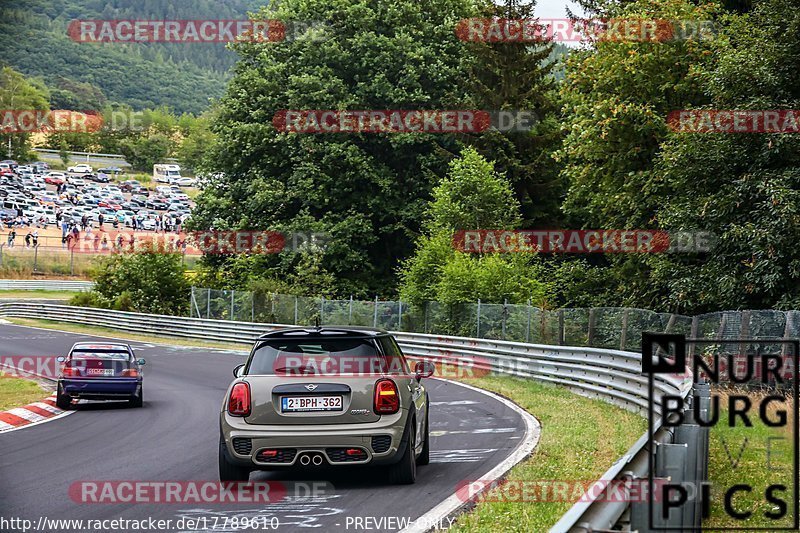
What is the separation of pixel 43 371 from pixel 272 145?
2454cm

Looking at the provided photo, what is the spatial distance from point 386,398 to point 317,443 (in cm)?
79

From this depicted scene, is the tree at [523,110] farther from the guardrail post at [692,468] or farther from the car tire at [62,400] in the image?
the guardrail post at [692,468]

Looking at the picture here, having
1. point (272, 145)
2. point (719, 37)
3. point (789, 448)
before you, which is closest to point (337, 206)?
point (272, 145)

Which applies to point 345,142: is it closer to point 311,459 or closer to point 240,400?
point 240,400

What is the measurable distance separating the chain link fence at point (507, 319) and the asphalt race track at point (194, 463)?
2.22m

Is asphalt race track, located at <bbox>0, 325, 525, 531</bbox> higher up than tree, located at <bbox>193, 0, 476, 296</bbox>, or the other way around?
tree, located at <bbox>193, 0, 476, 296</bbox>

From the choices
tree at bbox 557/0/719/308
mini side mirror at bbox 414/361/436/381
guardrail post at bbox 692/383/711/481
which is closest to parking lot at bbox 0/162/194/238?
tree at bbox 557/0/719/308

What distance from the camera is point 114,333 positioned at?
5009cm

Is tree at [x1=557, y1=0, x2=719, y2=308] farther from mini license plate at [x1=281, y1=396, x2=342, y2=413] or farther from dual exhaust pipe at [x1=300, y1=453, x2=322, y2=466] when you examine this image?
dual exhaust pipe at [x1=300, y1=453, x2=322, y2=466]

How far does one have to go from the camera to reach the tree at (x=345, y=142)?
50.8 metres

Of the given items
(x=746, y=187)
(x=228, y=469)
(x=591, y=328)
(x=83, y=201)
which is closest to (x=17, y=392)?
(x=591, y=328)

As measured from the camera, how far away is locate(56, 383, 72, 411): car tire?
66.8 feet

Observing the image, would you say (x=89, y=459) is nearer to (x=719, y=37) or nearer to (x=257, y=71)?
(x=719, y=37)

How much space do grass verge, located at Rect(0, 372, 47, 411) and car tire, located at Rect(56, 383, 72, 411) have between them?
0.90 metres
